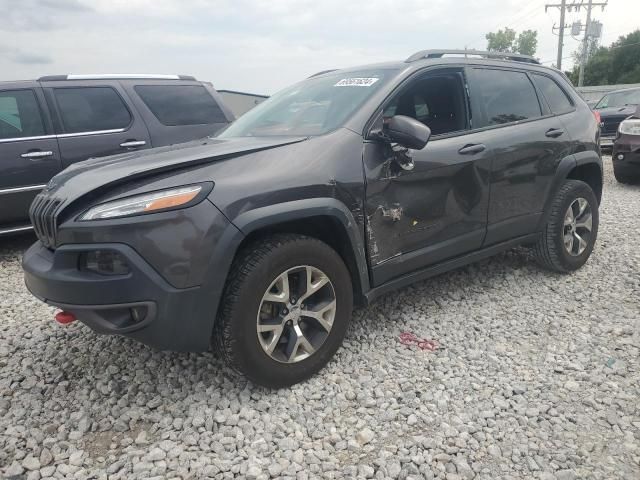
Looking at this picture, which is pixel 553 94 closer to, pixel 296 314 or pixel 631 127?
pixel 296 314

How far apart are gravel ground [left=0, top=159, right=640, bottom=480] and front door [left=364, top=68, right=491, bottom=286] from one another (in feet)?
1.86

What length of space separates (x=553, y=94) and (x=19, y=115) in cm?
497

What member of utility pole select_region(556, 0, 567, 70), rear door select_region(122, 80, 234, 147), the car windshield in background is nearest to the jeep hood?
rear door select_region(122, 80, 234, 147)

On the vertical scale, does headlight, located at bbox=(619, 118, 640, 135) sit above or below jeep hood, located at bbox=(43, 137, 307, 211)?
below

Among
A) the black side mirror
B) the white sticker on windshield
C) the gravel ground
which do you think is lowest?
the gravel ground

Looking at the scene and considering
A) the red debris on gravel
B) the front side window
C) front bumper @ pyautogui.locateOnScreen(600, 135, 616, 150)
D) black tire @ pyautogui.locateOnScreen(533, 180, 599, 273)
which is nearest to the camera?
the red debris on gravel

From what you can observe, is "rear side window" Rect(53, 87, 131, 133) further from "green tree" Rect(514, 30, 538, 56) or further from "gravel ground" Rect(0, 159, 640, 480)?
"green tree" Rect(514, 30, 538, 56)

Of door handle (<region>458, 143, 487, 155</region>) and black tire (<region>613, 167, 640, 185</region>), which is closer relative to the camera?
door handle (<region>458, 143, 487, 155</region>)

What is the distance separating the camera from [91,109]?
526cm

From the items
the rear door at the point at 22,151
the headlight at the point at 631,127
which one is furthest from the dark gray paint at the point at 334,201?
the headlight at the point at 631,127

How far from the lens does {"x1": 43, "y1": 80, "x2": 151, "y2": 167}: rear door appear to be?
5059 mm

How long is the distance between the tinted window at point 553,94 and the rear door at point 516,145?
8cm

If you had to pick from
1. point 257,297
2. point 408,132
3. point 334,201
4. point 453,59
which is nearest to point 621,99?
point 453,59

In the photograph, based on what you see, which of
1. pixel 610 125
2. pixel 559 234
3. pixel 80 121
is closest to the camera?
pixel 559 234
